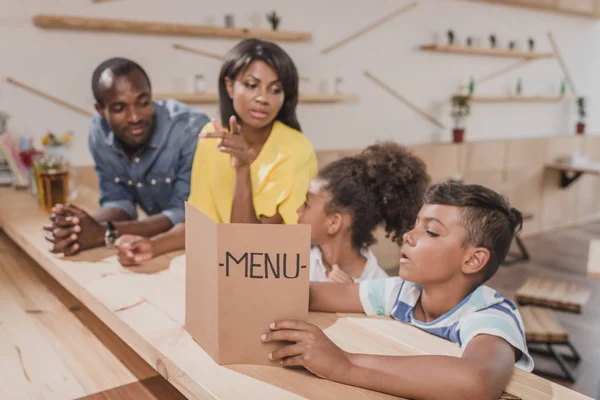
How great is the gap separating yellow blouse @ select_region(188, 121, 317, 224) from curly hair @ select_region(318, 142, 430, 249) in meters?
0.18

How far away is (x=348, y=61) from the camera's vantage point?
4113 millimetres

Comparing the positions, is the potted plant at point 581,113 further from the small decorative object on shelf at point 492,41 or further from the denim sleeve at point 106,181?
the denim sleeve at point 106,181

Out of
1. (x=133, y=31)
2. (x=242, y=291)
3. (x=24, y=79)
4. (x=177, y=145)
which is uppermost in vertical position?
(x=133, y=31)

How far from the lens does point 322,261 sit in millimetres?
1496

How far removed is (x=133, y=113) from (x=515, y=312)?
119 centimetres

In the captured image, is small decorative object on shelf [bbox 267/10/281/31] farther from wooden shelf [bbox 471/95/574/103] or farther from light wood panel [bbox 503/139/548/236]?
light wood panel [bbox 503/139/548/236]

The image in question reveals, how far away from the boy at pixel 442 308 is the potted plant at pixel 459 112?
4.01 meters

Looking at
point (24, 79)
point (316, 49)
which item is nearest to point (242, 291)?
point (24, 79)

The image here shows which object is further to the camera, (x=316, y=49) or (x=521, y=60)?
(x=521, y=60)

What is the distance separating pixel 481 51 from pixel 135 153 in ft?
13.2

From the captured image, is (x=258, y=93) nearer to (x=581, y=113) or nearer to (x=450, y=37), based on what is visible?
(x=450, y=37)

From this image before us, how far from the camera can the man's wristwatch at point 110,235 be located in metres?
1.46

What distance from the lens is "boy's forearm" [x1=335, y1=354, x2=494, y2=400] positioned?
0.72 metres

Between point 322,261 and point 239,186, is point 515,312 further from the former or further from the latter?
point 239,186
